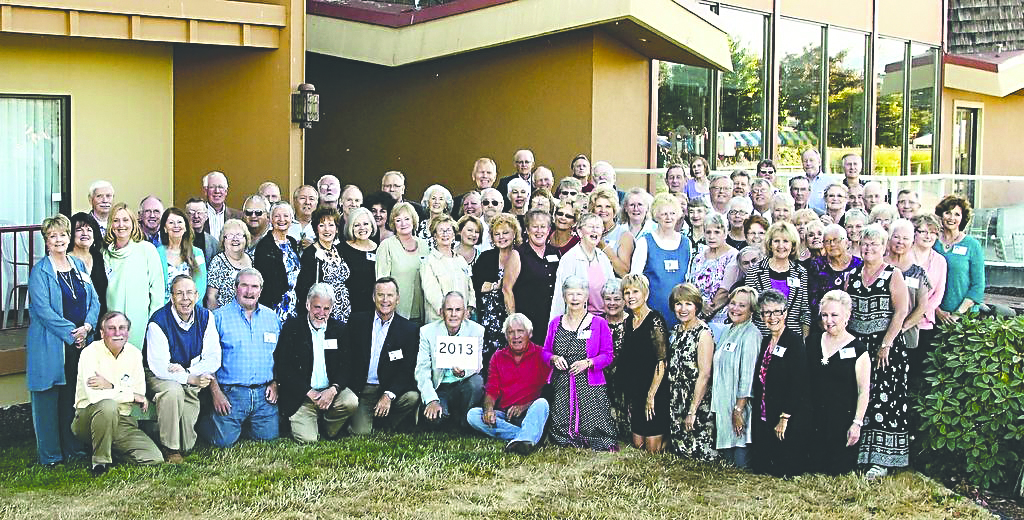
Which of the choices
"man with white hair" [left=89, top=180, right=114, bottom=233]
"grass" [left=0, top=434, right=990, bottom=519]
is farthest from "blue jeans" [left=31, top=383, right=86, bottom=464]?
"man with white hair" [left=89, top=180, right=114, bottom=233]

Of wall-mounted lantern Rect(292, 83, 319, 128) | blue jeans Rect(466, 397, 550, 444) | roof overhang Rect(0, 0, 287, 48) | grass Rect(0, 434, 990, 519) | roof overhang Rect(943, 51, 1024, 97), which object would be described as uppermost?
roof overhang Rect(943, 51, 1024, 97)

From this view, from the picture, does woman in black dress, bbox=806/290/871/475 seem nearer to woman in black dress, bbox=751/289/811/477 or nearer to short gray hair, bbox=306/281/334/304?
woman in black dress, bbox=751/289/811/477

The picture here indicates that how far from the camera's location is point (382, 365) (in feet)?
28.0

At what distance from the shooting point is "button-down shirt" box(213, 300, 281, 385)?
8.16 metres

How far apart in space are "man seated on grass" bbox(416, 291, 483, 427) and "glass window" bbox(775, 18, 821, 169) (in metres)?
8.19

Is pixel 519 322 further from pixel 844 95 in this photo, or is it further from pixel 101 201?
pixel 844 95

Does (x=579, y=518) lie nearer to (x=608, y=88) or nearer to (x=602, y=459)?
(x=602, y=459)

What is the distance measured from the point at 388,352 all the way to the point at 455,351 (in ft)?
1.46

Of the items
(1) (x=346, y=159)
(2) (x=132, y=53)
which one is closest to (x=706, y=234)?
(2) (x=132, y=53)

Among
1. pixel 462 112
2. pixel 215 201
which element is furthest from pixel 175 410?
pixel 462 112

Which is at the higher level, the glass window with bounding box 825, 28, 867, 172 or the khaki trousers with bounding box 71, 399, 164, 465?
the glass window with bounding box 825, 28, 867, 172

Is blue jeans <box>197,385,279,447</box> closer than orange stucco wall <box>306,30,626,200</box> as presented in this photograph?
Yes

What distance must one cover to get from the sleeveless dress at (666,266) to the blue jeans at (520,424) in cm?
107

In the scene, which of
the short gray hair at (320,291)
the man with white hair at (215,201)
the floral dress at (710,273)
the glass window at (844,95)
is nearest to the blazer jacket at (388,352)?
the short gray hair at (320,291)
